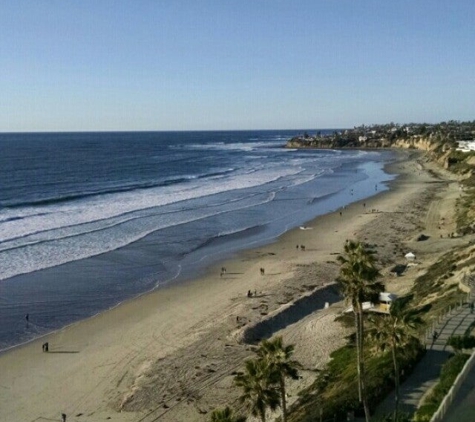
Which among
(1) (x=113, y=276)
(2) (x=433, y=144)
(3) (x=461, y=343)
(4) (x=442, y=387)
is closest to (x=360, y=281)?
(4) (x=442, y=387)

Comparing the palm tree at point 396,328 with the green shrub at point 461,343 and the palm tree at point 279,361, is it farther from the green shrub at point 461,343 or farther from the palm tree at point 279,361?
the green shrub at point 461,343

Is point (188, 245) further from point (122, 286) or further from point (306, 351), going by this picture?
point (306, 351)

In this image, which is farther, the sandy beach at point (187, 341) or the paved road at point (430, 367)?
the sandy beach at point (187, 341)

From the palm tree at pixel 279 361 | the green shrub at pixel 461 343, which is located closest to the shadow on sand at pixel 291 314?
the green shrub at pixel 461 343

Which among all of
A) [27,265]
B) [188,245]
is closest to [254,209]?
[188,245]

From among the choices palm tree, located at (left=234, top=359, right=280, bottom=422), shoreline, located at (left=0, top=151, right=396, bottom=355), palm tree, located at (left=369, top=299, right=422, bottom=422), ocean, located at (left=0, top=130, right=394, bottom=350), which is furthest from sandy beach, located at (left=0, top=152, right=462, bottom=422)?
palm tree, located at (left=234, top=359, right=280, bottom=422)

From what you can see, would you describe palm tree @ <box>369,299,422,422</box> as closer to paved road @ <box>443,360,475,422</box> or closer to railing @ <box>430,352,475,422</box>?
railing @ <box>430,352,475,422</box>
